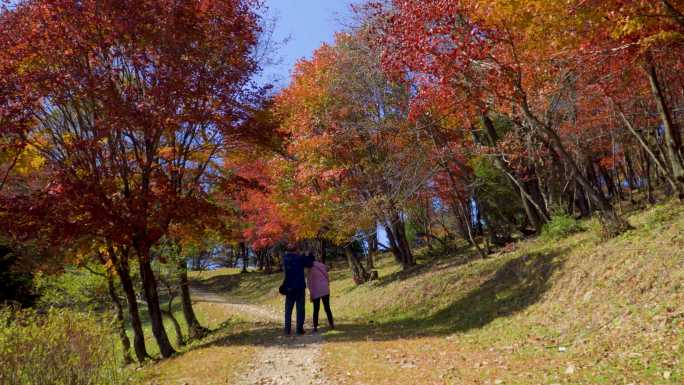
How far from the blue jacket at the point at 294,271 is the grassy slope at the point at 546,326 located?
1326 mm

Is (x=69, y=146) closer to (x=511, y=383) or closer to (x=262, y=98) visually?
(x=262, y=98)

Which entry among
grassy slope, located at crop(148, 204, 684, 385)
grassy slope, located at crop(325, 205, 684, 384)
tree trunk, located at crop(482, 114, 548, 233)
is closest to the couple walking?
grassy slope, located at crop(148, 204, 684, 385)

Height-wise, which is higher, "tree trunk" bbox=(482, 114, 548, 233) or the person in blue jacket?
"tree trunk" bbox=(482, 114, 548, 233)

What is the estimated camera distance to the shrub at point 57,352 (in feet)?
18.4

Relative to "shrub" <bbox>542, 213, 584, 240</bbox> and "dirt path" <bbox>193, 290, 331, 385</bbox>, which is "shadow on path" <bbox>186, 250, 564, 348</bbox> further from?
"shrub" <bbox>542, 213, 584, 240</bbox>

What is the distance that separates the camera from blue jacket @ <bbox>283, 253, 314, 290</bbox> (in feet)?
34.7

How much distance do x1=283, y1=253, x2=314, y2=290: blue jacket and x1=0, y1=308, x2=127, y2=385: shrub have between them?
4345mm

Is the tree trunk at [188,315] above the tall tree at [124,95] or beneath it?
beneath

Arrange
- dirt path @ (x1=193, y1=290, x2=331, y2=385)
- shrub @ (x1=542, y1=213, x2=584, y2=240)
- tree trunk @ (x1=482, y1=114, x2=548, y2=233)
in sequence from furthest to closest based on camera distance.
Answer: tree trunk @ (x1=482, y1=114, x2=548, y2=233), shrub @ (x1=542, y1=213, x2=584, y2=240), dirt path @ (x1=193, y1=290, x2=331, y2=385)

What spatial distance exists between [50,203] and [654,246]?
434 inches

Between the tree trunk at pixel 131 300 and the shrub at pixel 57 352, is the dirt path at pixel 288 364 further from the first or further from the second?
the tree trunk at pixel 131 300

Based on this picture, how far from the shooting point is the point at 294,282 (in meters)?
10.6

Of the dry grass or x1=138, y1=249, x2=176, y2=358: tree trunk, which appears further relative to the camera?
x1=138, y1=249, x2=176, y2=358: tree trunk

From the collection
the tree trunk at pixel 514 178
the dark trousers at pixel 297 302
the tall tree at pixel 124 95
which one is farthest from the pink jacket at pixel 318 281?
the tree trunk at pixel 514 178
